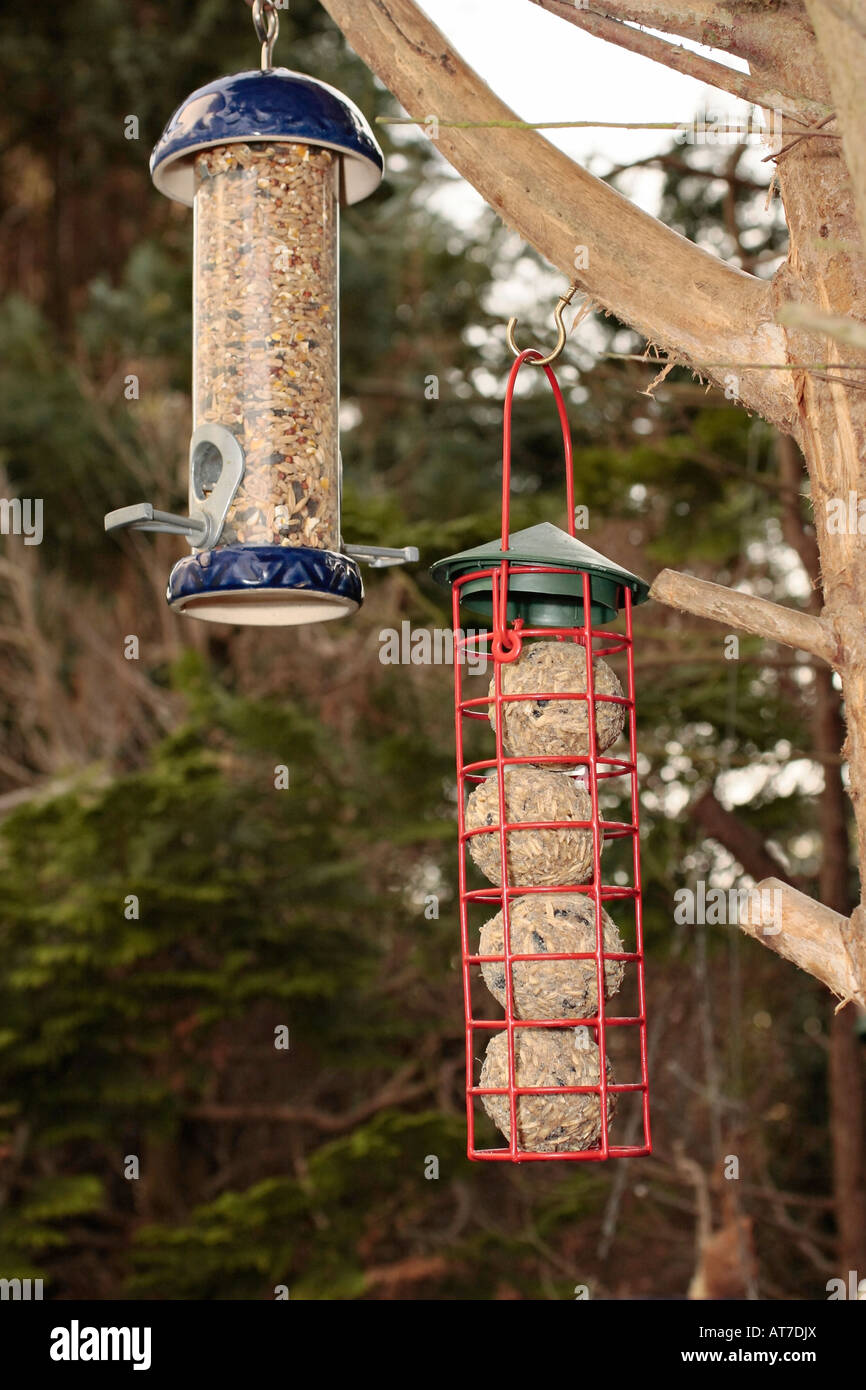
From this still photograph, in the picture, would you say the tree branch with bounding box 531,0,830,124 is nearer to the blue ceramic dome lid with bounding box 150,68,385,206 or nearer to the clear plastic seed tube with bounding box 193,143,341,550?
the blue ceramic dome lid with bounding box 150,68,385,206

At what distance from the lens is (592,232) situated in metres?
2.07

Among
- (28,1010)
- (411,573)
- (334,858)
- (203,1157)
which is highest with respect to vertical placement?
(411,573)

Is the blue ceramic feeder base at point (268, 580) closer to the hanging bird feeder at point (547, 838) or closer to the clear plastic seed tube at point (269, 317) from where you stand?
the clear plastic seed tube at point (269, 317)

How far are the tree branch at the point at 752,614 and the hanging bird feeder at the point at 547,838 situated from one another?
0.84 ft

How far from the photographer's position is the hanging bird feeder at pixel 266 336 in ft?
8.74

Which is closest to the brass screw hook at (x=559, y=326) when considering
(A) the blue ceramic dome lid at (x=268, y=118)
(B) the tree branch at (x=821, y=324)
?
(A) the blue ceramic dome lid at (x=268, y=118)

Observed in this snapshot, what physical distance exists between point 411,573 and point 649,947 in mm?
1987

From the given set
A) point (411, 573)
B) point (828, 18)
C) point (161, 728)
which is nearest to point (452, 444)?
point (161, 728)

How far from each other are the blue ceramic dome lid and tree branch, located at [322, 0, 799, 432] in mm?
410

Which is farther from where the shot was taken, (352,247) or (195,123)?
(352,247)
